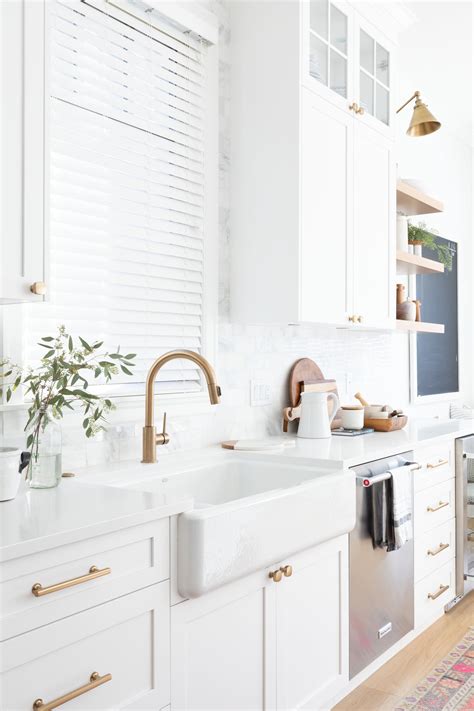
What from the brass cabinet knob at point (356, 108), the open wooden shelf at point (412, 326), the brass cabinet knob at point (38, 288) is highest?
the brass cabinet knob at point (356, 108)

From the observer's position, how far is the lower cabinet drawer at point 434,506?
2.80m

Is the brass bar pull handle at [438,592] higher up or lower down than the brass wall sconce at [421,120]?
lower down

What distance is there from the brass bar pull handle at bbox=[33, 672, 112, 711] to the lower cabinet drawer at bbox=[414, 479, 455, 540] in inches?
71.0

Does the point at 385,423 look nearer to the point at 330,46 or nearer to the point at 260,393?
the point at 260,393

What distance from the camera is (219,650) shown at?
1.65 meters

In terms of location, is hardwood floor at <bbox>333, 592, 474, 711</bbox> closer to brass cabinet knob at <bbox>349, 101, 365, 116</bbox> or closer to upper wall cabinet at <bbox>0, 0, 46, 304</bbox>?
upper wall cabinet at <bbox>0, 0, 46, 304</bbox>

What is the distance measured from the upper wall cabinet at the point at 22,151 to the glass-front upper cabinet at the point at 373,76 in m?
1.75

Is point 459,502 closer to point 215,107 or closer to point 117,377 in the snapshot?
point 117,377

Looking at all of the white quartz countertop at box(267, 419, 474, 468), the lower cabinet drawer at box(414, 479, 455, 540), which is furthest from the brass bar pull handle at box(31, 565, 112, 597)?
the lower cabinet drawer at box(414, 479, 455, 540)

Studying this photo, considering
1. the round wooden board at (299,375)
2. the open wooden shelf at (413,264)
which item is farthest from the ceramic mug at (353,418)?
the open wooden shelf at (413,264)

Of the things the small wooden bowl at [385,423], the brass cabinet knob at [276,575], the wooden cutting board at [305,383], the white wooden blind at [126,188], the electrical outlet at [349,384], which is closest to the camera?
the brass cabinet knob at [276,575]

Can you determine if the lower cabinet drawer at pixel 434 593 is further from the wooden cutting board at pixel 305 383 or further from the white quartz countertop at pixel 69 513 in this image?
the white quartz countertop at pixel 69 513

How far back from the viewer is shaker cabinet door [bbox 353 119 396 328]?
2.90m

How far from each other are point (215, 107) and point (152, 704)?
86.1 inches
